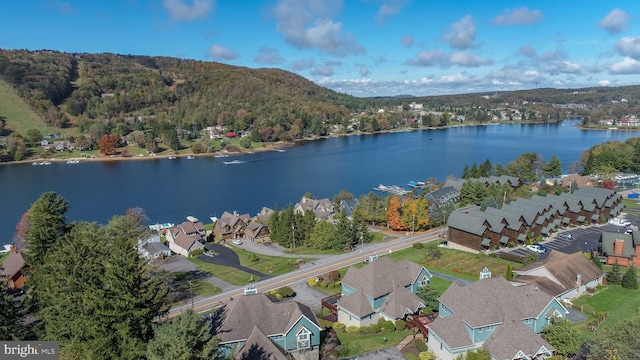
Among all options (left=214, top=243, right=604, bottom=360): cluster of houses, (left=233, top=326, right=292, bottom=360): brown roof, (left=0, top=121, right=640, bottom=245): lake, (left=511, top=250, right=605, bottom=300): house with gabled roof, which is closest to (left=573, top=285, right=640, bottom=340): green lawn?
(left=511, top=250, right=605, bottom=300): house with gabled roof

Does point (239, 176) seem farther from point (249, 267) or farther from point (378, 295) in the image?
point (378, 295)

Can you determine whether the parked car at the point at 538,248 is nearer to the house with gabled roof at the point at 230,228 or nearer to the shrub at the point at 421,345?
the shrub at the point at 421,345

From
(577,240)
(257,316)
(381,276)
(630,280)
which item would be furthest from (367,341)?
(577,240)

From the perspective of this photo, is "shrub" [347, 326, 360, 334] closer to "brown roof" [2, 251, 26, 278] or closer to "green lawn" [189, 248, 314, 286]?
"green lawn" [189, 248, 314, 286]

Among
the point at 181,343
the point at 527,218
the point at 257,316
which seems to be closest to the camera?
the point at 181,343

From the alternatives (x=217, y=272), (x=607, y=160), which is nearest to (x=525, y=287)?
(x=217, y=272)
